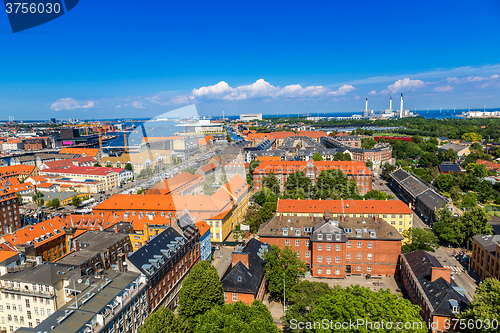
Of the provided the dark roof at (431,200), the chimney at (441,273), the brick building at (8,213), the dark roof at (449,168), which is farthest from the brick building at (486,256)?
the brick building at (8,213)

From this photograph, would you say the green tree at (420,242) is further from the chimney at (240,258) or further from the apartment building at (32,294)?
the apartment building at (32,294)

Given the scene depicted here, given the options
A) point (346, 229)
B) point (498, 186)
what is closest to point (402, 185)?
point (498, 186)

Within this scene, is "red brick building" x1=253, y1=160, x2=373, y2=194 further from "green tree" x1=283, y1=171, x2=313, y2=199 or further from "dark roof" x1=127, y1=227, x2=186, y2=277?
"dark roof" x1=127, y1=227, x2=186, y2=277

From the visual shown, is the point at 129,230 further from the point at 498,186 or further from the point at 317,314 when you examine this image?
the point at 498,186

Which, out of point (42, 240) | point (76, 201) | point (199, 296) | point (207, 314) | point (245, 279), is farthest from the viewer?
point (76, 201)

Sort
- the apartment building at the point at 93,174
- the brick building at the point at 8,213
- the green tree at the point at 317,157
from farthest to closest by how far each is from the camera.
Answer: the green tree at the point at 317,157 → the apartment building at the point at 93,174 → the brick building at the point at 8,213

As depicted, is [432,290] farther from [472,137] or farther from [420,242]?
[472,137]

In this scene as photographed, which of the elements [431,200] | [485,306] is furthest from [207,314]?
[431,200]
